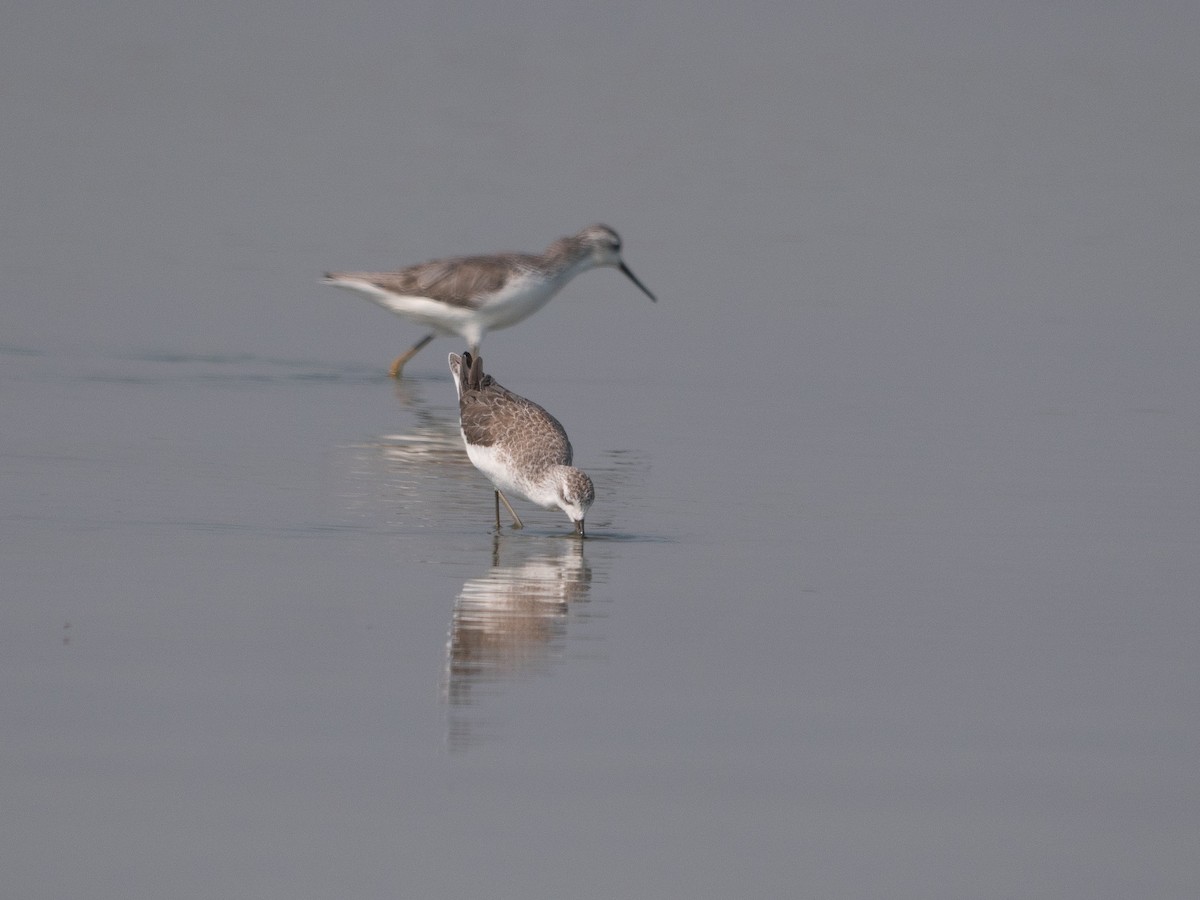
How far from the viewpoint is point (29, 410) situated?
13688mm

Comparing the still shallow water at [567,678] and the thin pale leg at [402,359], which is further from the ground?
the thin pale leg at [402,359]

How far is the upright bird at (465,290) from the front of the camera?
56.1 feet

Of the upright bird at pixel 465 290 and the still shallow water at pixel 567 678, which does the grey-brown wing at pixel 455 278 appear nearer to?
the upright bird at pixel 465 290

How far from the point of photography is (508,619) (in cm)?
900

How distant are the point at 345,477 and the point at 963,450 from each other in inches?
154

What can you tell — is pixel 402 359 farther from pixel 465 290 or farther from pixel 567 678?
pixel 567 678

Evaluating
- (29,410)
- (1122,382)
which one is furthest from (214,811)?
(1122,382)

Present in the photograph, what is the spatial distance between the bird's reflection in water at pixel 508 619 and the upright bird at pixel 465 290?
6335 mm

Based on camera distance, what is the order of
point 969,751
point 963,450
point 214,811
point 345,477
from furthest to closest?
1. point 963,450
2. point 345,477
3. point 969,751
4. point 214,811

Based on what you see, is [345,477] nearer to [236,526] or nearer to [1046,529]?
[236,526]

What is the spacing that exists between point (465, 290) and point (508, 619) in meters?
8.36

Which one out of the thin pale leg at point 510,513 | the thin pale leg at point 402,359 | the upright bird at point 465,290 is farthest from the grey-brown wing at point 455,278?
the thin pale leg at point 510,513

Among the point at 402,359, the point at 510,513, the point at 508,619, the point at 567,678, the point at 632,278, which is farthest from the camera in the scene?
the point at 632,278

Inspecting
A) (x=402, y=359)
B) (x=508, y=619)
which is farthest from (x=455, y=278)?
(x=508, y=619)
